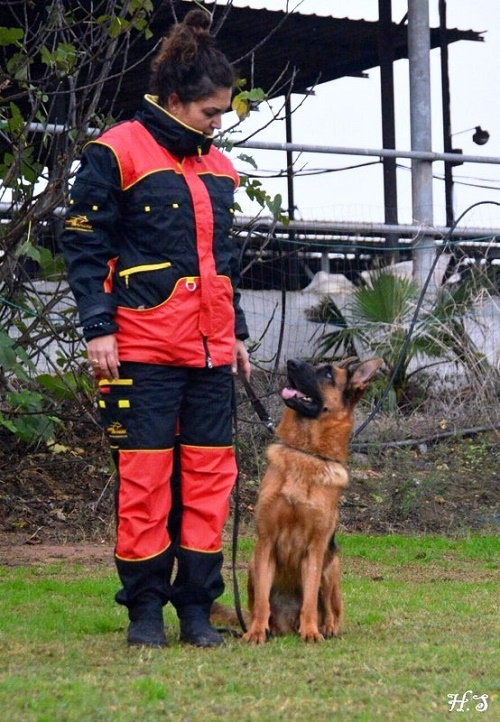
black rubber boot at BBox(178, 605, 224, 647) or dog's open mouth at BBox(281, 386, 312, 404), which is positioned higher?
dog's open mouth at BBox(281, 386, 312, 404)

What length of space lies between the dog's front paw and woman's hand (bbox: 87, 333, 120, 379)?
1229 mm

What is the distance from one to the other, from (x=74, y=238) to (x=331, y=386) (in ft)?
4.96

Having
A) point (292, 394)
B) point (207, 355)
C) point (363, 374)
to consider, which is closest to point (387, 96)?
point (363, 374)

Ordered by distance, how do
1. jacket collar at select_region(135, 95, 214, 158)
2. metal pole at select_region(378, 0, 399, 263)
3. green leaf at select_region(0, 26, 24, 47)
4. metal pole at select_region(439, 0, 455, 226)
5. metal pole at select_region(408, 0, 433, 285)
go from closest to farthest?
1. jacket collar at select_region(135, 95, 214, 158)
2. green leaf at select_region(0, 26, 24, 47)
3. metal pole at select_region(408, 0, 433, 285)
4. metal pole at select_region(378, 0, 399, 263)
5. metal pole at select_region(439, 0, 455, 226)

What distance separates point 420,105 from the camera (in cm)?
1159

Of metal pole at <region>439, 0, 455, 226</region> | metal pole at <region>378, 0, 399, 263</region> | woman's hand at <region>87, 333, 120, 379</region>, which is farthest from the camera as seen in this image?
metal pole at <region>439, 0, 455, 226</region>

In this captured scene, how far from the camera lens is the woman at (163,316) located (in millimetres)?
4316

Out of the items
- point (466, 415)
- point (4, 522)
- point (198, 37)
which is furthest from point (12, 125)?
point (466, 415)

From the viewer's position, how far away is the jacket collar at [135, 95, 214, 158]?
439 centimetres

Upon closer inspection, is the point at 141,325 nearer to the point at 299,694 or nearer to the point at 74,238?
the point at 74,238

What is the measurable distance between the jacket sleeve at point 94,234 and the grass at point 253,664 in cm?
123

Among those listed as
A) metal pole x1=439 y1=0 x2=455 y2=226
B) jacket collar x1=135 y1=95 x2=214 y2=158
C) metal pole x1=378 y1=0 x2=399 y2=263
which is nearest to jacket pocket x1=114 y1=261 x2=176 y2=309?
jacket collar x1=135 y1=95 x2=214 y2=158

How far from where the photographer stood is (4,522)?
7969 millimetres

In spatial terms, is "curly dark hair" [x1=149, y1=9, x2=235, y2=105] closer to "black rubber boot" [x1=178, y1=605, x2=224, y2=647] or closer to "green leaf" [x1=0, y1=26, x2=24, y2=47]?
"green leaf" [x1=0, y1=26, x2=24, y2=47]
